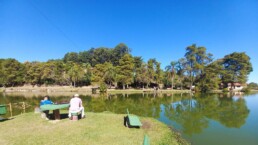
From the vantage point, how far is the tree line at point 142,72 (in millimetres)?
46469

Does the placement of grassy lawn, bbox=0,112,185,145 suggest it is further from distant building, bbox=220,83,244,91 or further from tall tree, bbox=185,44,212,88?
distant building, bbox=220,83,244,91

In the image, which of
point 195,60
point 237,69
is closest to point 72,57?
point 195,60

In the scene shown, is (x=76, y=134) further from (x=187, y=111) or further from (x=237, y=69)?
(x=237, y=69)

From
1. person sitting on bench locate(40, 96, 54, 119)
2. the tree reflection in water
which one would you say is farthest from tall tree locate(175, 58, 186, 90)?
person sitting on bench locate(40, 96, 54, 119)

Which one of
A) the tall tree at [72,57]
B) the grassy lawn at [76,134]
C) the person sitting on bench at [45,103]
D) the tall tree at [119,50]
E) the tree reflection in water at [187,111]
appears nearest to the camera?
the grassy lawn at [76,134]

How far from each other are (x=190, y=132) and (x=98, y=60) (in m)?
75.8

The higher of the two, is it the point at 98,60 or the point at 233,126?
the point at 98,60

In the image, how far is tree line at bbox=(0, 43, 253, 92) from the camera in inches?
1829

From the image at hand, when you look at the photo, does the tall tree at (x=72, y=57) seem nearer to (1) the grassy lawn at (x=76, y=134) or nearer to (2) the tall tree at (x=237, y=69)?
(2) the tall tree at (x=237, y=69)

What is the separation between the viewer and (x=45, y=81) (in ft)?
181

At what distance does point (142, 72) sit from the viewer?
4709cm

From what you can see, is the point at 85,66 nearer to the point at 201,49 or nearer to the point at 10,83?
the point at 10,83

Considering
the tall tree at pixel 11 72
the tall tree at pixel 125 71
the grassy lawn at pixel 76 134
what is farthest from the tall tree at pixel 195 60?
the tall tree at pixel 11 72

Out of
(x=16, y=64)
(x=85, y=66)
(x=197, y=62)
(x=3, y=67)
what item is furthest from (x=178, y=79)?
(x=3, y=67)
